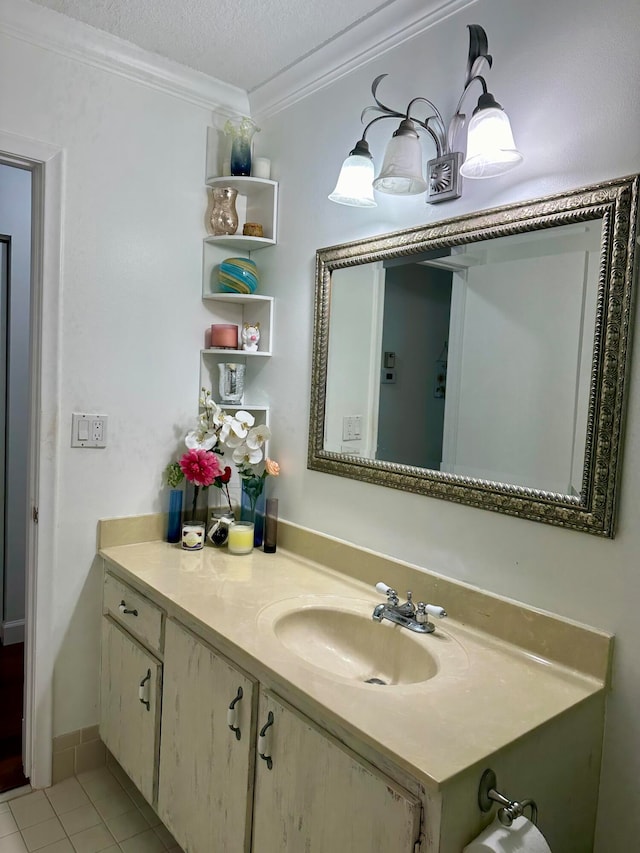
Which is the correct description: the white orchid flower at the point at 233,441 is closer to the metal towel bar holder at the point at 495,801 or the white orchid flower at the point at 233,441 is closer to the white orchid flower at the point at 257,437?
the white orchid flower at the point at 257,437

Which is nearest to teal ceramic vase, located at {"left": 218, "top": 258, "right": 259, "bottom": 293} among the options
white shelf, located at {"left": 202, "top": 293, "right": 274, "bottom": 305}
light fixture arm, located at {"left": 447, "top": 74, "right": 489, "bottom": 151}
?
white shelf, located at {"left": 202, "top": 293, "right": 274, "bottom": 305}

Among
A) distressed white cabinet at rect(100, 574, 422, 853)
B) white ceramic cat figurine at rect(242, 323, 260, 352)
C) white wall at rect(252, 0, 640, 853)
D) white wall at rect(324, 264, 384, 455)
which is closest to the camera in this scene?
distressed white cabinet at rect(100, 574, 422, 853)

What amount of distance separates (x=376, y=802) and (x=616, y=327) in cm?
101

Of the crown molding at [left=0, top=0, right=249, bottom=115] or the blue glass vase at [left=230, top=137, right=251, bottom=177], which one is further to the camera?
the blue glass vase at [left=230, top=137, right=251, bottom=177]

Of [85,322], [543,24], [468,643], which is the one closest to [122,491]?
[85,322]

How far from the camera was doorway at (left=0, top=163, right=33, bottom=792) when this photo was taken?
9.21 ft

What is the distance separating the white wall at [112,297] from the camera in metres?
1.91

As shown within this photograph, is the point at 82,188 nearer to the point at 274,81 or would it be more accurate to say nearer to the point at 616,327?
the point at 274,81

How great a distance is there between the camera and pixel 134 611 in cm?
181

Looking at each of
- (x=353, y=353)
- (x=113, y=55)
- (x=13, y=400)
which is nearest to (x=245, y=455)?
(x=353, y=353)

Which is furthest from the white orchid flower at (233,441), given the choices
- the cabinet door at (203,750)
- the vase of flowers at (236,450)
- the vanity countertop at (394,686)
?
the cabinet door at (203,750)

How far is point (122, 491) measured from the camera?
2092 mm

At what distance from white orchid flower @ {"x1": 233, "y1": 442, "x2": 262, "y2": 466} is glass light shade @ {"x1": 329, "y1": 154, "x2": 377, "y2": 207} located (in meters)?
0.90

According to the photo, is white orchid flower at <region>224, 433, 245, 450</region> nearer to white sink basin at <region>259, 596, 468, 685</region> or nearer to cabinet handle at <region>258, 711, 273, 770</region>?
white sink basin at <region>259, 596, 468, 685</region>
